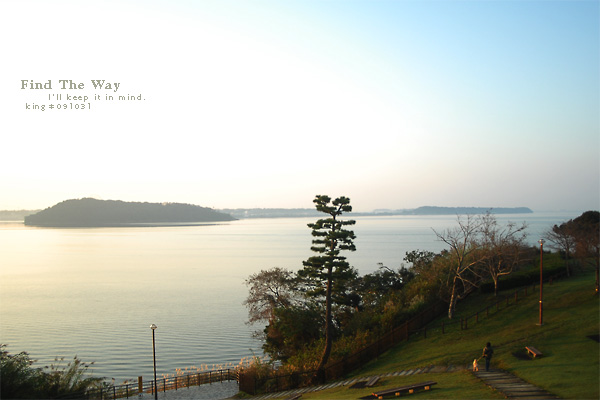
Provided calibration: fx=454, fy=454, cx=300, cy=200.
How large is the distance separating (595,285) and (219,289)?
48.2m

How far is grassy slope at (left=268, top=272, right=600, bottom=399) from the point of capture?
14.8 metres

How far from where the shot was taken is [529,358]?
59.3 feet

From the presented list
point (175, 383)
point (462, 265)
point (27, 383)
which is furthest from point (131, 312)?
point (462, 265)

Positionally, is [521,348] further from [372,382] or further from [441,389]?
[372,382]

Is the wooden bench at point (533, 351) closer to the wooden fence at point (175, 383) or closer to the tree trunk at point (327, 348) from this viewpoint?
the tree trunk at point (327, 348)

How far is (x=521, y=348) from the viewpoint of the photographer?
64.5ft

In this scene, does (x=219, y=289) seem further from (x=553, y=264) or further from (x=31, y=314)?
(x=553, y=264)

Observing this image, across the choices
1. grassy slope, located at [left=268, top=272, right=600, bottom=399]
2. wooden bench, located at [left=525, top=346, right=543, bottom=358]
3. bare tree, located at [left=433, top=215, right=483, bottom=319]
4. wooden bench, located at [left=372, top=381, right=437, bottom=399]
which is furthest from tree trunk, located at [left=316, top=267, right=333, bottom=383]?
wooden bench, located at [left=525, top=346, right=543, bottom=358]

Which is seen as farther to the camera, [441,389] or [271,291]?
[271,291]

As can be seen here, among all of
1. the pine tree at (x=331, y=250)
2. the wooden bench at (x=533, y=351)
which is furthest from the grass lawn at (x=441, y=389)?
the pine tree at (x=331, y=250)

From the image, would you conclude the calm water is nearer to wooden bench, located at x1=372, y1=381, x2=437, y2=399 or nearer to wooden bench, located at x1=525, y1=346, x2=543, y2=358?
wooden bench, located at x1=372, y1=381, x2=437, y2=399

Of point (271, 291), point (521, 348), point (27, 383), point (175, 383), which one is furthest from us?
point (271, 291)

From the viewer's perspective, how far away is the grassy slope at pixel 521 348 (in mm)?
14781

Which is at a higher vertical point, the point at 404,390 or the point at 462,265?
the point at 462,265
